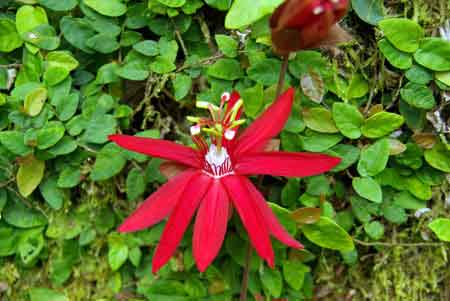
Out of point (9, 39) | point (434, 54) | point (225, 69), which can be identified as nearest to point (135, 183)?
point (225, 69)

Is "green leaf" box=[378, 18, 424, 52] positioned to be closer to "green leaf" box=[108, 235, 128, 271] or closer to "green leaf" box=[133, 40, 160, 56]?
"green leaf" box=[133, 40, 160, 56]

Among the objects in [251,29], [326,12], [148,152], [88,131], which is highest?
[326,12]

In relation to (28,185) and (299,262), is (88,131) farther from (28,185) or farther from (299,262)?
(299,262)

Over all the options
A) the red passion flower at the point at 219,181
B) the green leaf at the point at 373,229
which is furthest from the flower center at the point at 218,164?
the green leaf at the point at 373,229

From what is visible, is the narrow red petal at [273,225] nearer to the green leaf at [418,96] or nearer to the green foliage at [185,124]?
the green foliage at [185,124]

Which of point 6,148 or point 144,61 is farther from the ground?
point 144,61

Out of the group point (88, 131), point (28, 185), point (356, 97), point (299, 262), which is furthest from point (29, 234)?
point (356, 97)

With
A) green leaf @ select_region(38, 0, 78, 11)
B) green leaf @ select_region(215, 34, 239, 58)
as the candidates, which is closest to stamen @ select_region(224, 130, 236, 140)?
green leaf @ select_region(215, 34, 239, 58)
